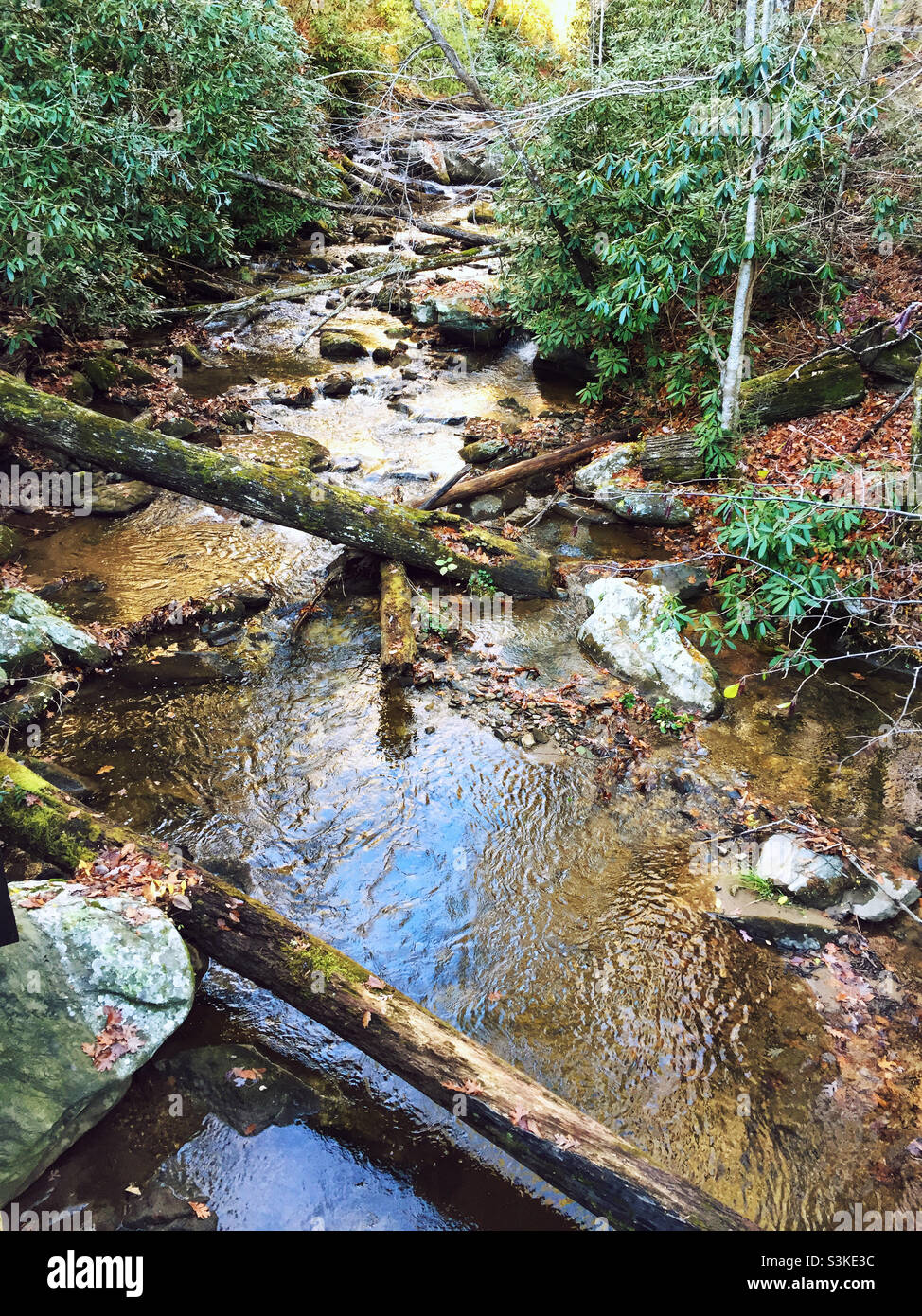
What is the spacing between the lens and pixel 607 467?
10445mm

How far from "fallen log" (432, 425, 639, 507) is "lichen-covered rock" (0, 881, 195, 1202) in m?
6.87

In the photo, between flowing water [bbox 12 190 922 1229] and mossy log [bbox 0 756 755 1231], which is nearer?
mossy log [bbox 0 756 755 1231]

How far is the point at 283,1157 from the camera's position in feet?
13.2

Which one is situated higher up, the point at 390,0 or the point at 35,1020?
the point at 390,0

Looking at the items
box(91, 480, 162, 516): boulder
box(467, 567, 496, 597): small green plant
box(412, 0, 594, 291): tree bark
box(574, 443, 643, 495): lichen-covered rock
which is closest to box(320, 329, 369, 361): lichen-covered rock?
box(412, 0, 594, 291): tree bark

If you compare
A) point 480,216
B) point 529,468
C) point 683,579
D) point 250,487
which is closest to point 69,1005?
point 250,487

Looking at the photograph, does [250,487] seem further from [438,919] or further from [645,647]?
[438,919]

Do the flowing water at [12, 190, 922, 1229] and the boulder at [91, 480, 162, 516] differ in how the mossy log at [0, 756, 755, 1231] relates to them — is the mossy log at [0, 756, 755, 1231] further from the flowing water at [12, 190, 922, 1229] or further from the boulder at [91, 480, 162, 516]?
the boulder at [91, 480, 162, 516]

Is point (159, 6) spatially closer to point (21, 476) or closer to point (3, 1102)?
point (21, 476)

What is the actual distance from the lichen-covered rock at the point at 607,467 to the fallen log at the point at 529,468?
630 mm

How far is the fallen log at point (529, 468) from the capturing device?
10.2 m

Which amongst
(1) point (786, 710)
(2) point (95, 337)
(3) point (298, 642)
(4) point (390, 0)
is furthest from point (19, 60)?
(4) point (390, 0)

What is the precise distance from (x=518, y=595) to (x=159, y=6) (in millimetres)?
8872

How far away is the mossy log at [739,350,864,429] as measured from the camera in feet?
31.4
